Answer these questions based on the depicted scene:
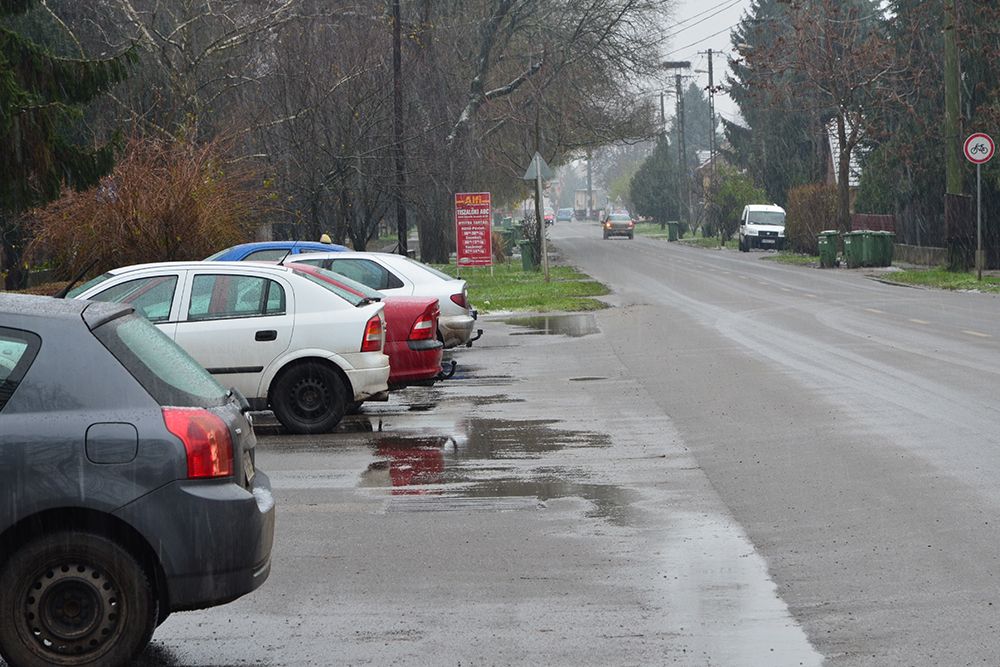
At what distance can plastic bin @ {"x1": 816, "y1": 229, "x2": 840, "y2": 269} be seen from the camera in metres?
46.9

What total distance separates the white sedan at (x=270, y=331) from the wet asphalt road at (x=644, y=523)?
403mm

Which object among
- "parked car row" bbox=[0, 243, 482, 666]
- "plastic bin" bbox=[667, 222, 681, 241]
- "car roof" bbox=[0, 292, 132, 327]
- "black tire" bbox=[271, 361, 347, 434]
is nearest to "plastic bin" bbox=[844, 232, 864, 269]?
"black tire" bbox=[271, 361, 347, 434]

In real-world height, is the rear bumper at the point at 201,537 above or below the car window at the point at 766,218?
above

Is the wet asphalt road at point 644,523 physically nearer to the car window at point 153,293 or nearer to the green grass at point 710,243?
the car window at point 153,293

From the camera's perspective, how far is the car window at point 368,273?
57.3ft

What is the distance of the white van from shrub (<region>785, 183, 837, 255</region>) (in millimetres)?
4259

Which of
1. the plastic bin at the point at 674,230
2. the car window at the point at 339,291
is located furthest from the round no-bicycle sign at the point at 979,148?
the plastic bin at the point at 674,230

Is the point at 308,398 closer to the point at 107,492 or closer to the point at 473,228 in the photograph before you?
the point at 107,492

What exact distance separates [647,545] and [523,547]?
683 millimetres

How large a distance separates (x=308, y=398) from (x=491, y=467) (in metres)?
2.77

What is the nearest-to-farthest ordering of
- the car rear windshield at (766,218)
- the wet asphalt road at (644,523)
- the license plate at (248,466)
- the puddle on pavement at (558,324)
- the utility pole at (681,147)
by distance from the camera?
the license plate at (248,466) → the wet asphalt road at (644,523) → the puddle on pavement at (558,324) → the car rear windshield at (766,218) → the utility pole at (681,147)

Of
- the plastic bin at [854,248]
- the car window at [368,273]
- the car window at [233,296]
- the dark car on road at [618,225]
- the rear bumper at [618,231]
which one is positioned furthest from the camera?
the rear bumper at [618,231]

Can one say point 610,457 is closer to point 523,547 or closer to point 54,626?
point 523,547

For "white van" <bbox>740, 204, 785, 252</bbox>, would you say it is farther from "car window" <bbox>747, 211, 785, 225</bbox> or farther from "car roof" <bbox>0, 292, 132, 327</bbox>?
"car roof" <bbox>0, 292, 132, 327</bbox>
